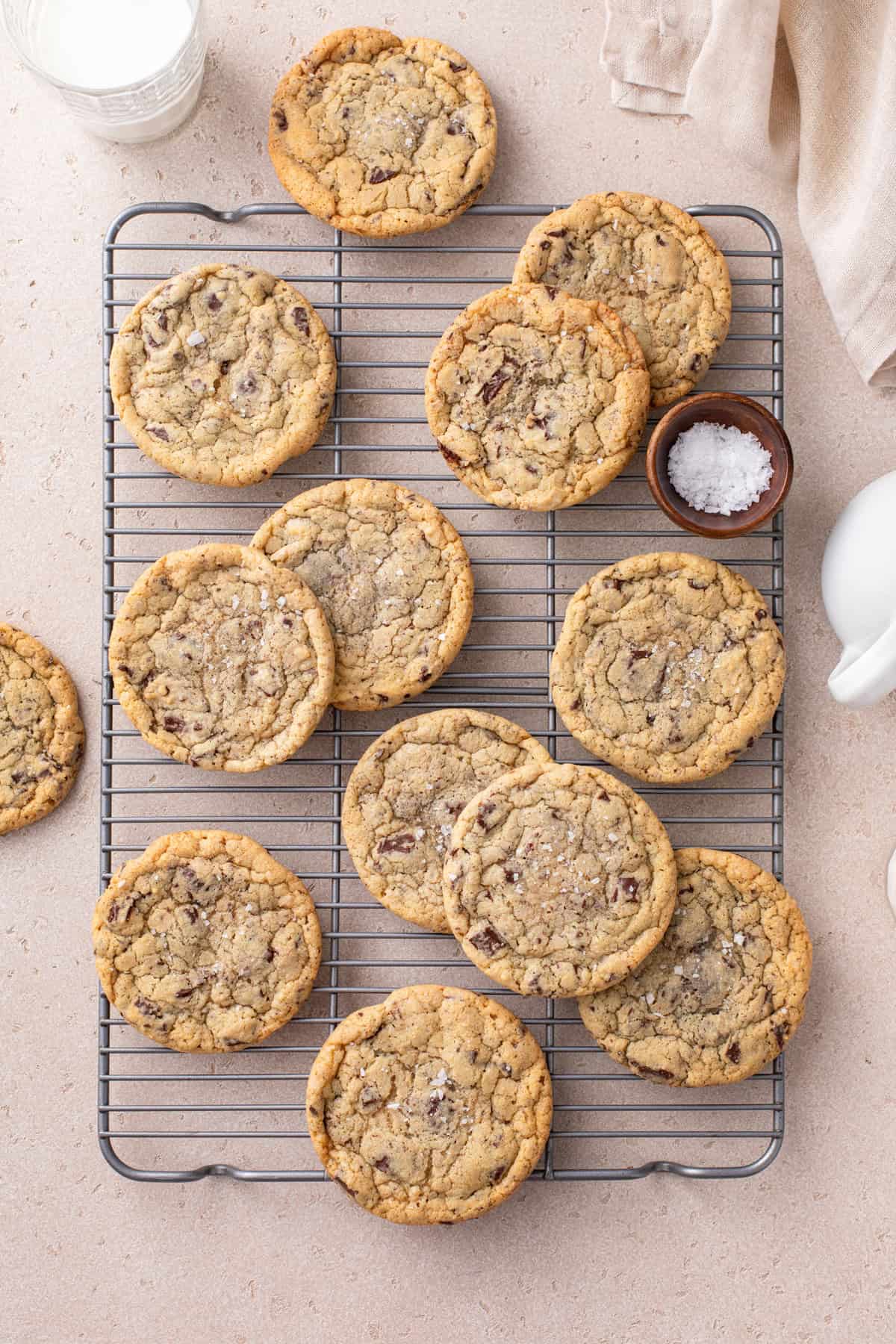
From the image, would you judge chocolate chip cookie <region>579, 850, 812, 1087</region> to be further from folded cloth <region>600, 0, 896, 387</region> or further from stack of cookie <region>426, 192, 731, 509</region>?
folded cloth <region>600, 0, 896, 387</region>

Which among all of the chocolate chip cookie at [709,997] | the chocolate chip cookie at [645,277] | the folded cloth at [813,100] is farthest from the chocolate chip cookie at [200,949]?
the folded cloth at [813,100]

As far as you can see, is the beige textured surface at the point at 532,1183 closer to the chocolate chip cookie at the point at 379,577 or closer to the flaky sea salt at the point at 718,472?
the flaky sea salt at the point at 718,472

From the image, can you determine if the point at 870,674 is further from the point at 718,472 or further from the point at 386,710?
the point at 386,710

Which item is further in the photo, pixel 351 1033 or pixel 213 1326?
pixel 213 1326

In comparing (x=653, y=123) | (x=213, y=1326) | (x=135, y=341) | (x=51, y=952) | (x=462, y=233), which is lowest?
(x=213, y=1326)

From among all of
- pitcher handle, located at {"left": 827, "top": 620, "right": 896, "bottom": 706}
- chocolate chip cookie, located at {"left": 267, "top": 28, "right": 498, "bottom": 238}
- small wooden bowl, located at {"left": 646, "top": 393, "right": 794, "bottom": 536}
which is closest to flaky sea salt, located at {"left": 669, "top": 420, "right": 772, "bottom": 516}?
small wooden bowl, located at {"left": 646, "top": 393, "right": 794, "bottom": 536}

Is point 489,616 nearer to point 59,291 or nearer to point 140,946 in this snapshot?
point 140,946

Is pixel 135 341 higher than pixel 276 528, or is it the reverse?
pixel 135 341

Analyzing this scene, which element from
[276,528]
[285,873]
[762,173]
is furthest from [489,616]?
[762,173]
